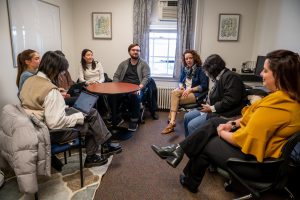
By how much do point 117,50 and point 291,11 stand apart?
2.82 meters

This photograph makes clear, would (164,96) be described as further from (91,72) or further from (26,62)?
(26,62)

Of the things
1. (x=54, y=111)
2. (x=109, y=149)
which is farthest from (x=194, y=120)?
(x=54, y=111)

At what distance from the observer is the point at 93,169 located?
231 cm

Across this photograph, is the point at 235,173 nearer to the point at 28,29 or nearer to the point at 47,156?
the point at 47,156

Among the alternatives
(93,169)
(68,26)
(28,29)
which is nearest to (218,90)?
(93,169)

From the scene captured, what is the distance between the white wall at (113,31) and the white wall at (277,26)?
7.23 feet

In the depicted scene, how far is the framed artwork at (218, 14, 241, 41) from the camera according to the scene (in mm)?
3894

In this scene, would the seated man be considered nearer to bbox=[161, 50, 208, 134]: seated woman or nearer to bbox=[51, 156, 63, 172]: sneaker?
bbox=[161, 50, 208, 134]: seated woman

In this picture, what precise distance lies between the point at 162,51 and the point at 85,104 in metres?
2.63

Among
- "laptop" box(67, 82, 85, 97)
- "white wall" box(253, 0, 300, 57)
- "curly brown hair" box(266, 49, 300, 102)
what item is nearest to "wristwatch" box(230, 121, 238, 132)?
"curly brown hair" box(266, 49, 300, 102)

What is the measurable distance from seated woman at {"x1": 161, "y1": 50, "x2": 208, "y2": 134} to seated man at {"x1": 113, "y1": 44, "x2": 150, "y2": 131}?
545 millimetres

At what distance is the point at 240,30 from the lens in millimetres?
3955

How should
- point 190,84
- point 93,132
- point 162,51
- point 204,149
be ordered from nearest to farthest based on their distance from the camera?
point 204,149, point 93,132, point 190,84, point 162,51

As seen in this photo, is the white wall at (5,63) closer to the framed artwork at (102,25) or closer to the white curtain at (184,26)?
the framed artwork at (102,25)
